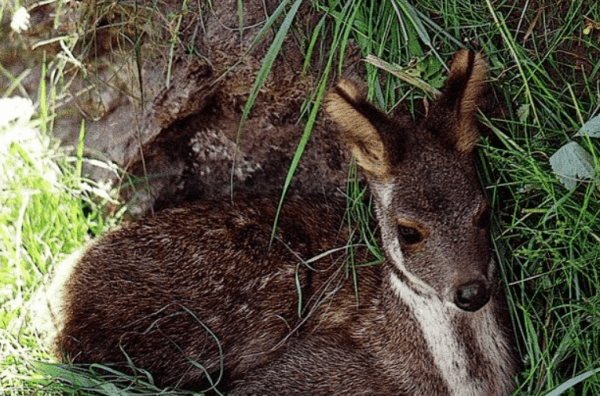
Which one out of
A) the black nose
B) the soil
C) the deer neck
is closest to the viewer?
the black nose

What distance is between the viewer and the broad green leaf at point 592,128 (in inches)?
129

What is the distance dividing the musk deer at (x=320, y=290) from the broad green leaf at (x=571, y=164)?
295 millimetres

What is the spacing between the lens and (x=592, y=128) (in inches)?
129

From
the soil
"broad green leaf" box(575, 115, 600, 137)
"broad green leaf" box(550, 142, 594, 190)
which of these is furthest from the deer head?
the soil

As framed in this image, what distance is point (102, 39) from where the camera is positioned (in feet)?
14.6

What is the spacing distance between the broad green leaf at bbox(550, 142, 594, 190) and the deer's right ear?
59cm

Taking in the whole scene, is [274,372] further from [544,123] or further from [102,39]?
[102,39]

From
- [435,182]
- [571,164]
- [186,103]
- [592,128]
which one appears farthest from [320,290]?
[592,128]

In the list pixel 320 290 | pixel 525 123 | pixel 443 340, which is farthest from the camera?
pixel 320 290

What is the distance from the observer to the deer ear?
331 cm

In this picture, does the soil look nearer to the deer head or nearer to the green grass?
the green grass

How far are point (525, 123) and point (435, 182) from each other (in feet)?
1.47

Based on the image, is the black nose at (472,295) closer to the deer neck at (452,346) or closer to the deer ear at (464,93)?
the deer neck at (452,346)

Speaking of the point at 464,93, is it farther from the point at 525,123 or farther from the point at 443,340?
the point at 443,340
